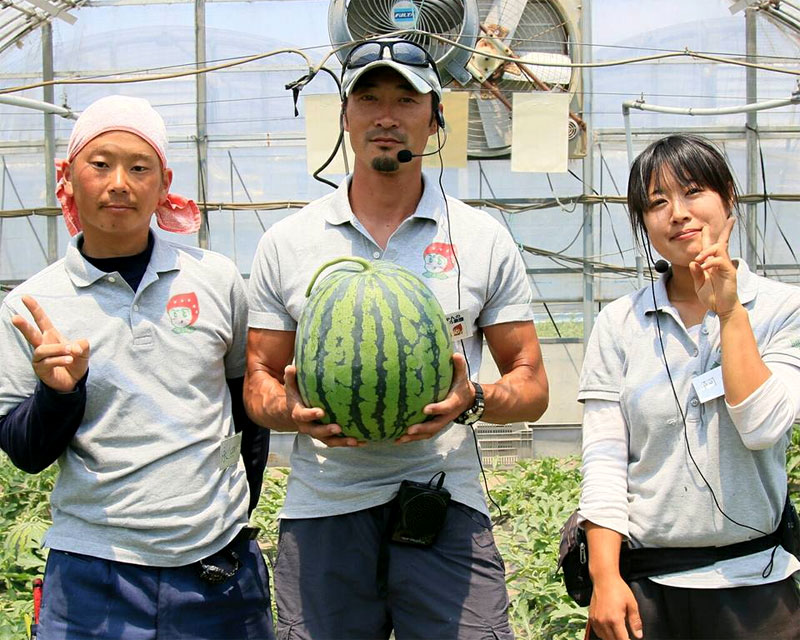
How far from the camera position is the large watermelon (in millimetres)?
2307

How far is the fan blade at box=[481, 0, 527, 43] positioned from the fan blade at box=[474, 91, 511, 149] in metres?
0.64

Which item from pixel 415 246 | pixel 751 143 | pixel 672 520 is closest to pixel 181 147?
pixel 751 143

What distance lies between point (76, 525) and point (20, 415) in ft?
1.12

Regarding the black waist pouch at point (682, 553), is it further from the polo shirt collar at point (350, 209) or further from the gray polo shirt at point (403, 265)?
the polo shirt collar at point (350, 209)

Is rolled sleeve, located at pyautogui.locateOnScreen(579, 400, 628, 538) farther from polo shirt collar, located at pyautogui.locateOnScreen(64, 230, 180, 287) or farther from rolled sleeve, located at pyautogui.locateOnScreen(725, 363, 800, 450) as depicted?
polo shirt collar, located at pyautogui.locateOnScreen(64, 230, 180, 287)

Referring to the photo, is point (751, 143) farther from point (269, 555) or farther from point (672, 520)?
point (672, 520)

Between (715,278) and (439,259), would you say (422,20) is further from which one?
(715,278)

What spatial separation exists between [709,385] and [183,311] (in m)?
1.48

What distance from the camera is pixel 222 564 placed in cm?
260

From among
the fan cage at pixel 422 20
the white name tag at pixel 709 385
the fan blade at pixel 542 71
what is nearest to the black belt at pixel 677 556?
the white name tag at pixel 709 385

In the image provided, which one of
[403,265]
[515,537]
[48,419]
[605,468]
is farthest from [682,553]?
[515,537]

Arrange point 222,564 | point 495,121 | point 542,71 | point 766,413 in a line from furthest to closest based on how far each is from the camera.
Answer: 1. point 495,121
2. point 542,71
3. point 222,564
4. point 766,413

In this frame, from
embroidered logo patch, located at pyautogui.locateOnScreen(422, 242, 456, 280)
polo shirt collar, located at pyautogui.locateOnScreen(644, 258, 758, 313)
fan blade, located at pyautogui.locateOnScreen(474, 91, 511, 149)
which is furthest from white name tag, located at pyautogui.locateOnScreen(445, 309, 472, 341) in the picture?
fan blade, located at pyautogui.locateOnScreen(474, 91, 511, 149)

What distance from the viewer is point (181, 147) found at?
9.91 meters
